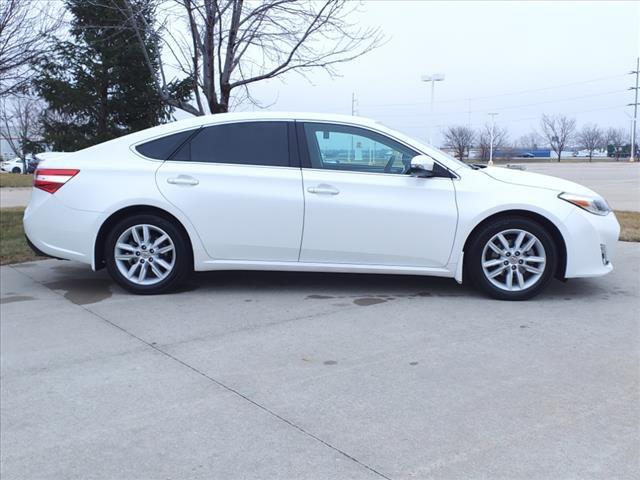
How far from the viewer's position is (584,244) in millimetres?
5148

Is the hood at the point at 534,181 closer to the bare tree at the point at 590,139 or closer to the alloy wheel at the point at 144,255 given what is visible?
the alloy wheel at the point at 144,255

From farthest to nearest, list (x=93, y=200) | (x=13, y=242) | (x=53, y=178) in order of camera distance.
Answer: (x=13, y=242)
(x=53, y=178)
(x=93, y=200)

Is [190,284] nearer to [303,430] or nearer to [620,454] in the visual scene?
[303,430]

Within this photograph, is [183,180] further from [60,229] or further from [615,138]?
[615,138]

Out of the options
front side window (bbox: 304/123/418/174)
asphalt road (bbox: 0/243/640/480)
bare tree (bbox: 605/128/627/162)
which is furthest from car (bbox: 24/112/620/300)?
bare tree (bbox: 605/128/627/162)

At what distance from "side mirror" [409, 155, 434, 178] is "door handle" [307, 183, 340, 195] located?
69cm

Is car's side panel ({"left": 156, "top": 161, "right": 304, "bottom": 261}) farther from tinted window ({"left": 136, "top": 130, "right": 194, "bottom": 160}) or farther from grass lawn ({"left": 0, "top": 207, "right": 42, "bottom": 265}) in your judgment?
grass lawn ({"left": 0, "top": 207, "right": 42, "bottom": 265})

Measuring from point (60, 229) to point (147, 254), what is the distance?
2.72ft

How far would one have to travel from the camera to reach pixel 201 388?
138 inches

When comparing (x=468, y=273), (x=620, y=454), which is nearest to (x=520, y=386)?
(x=620, y=454)

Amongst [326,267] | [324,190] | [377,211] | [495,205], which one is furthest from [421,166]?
[326,267]

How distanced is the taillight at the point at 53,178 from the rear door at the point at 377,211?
216 cm

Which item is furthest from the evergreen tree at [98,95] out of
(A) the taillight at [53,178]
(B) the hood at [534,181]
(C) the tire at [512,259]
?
(C) the tire at [512,259]

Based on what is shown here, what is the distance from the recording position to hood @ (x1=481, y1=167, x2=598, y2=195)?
5309 mm
